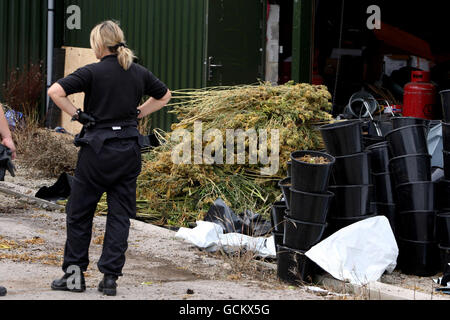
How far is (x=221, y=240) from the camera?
Answer: 7.19m

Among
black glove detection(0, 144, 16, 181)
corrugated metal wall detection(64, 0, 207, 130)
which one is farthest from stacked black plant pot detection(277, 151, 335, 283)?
corrugated metal wall detection(64, 0, 207, 130)

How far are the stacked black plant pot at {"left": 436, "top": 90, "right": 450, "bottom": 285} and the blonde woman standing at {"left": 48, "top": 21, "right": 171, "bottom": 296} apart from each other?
9.74 feet

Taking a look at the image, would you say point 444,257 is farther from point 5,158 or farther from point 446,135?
point 5,158

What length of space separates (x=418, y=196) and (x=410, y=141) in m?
0.54

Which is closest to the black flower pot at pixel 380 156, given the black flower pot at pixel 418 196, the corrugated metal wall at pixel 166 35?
the black flower pot at pixel 418 196

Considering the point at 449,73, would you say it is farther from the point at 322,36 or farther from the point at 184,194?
the point at 184,194

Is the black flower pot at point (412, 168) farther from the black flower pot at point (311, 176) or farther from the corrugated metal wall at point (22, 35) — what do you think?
the corrugated metal wall at point (22, 35)

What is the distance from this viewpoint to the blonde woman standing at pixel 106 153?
5.26m

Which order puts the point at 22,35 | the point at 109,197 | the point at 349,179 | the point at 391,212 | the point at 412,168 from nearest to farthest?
the point at 109,197, the point at 349,179, the point at 412,168, the point at 391,212, the point at 22,35

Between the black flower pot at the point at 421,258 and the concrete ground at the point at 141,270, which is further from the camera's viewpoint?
the black flower pot at the point at 421,258

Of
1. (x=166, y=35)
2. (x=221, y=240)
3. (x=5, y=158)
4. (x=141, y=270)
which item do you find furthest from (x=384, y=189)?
(x=166, y=35)

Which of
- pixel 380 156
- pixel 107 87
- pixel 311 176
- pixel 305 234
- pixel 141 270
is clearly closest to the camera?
pixel 107 87

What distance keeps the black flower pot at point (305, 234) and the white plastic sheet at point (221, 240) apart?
0.69 m
